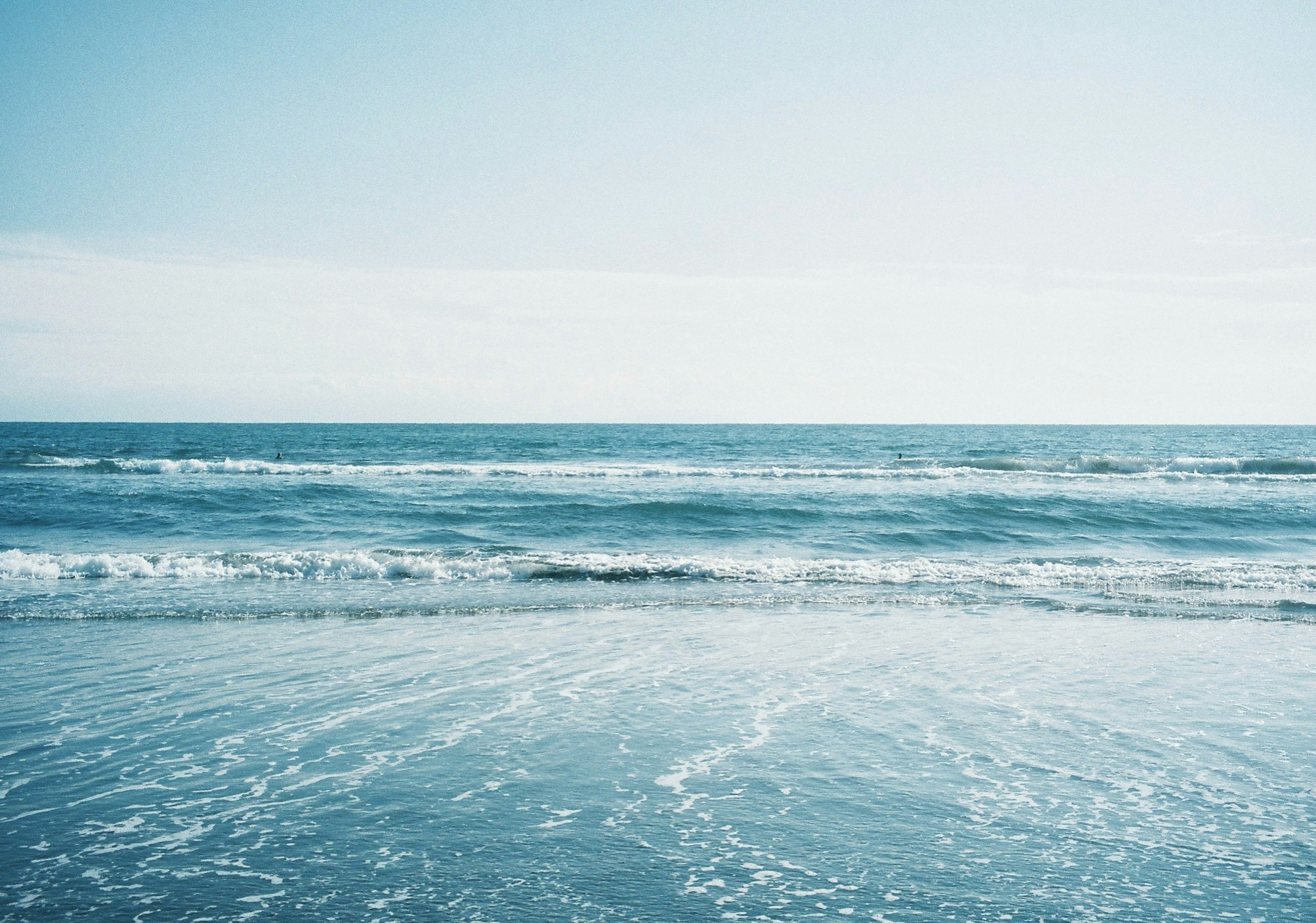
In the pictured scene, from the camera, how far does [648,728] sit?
7594 mm

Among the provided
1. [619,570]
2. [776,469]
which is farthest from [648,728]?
[776,469]

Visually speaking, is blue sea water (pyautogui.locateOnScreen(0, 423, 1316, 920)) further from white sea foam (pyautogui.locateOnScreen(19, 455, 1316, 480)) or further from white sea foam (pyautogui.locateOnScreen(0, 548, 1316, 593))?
white sea foam (pyautogui.locateOnScreen(19, 455, 1316, 480))

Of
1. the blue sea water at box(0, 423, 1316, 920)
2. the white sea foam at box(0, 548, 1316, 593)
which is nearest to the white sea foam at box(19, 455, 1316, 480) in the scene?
the blue sea water at box(0, 423, 1316, 920)

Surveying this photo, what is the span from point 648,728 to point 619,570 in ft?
32.6

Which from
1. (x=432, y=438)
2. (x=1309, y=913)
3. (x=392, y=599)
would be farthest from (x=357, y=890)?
(x=432, y=438)

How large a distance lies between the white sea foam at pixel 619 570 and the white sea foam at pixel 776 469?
808 inches

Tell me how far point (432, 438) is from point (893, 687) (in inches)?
2881

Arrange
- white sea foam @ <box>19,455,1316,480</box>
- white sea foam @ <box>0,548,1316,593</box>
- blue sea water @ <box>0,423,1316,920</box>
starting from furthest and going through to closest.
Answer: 1. white sea foam @ <box>19,455,1316,480</box>
2. white sea foam @ <box>0,548,1316,593</box>
3. blue sea water @ <box>0,423,1316,920</box>

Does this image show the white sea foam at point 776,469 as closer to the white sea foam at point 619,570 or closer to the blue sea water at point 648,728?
the blue sea water at point 648,728

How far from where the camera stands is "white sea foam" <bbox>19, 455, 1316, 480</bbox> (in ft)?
129

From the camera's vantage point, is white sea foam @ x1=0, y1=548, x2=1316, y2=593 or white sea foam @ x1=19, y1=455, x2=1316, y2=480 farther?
white sea foam @ x1=19, y1=455, x2=1316, y2=480

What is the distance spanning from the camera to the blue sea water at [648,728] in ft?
16.1

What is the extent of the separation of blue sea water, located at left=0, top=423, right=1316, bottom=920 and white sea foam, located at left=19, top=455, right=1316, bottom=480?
58.4 ft

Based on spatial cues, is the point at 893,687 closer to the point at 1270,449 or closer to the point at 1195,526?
the point at 1195,526
